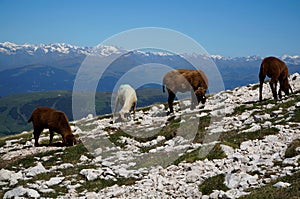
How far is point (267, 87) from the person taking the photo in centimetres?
3959

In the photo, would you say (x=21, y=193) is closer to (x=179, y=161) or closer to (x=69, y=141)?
(x=179, y=161)

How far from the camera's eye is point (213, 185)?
12266mm

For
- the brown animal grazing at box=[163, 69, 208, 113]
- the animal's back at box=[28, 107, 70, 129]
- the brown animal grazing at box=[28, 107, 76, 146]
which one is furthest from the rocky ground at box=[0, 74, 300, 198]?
the brown animal grazing at box=[163, 69, 208, 113]

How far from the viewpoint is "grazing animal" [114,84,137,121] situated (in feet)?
102

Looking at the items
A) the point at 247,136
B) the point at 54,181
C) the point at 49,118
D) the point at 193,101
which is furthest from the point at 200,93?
the point at 54,181

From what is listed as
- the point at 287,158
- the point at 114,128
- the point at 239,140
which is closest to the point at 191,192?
the point at 287,158

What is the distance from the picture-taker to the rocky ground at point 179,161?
40.8ft

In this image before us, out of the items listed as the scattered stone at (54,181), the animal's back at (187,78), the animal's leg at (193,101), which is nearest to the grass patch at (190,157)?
the scattered stone at (54,181)

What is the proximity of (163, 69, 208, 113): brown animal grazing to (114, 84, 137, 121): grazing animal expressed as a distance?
333 cm

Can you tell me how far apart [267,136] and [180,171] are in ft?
16.4

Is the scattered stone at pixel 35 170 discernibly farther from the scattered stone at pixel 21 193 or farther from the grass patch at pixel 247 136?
the grass patch at pixel 247 136

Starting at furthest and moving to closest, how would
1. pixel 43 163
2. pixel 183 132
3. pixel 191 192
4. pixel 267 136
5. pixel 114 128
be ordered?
1. pixel 114 128
2. pixel 183 132
3. pixel 43 163
4. pixel 267 136
5. pixel 191 192

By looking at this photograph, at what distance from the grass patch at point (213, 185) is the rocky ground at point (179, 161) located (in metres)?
0.03

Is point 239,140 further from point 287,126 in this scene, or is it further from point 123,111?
point 123,111
